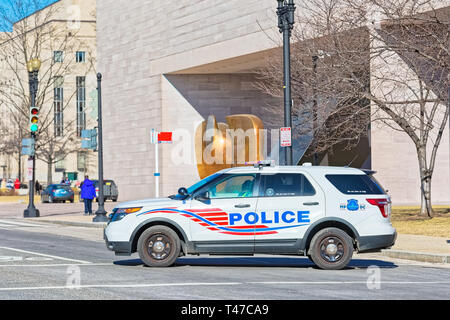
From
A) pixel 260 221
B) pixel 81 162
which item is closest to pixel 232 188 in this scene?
pixel 260 221

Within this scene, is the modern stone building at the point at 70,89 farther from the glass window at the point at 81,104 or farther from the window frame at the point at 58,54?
the window frame at the point at 58,54

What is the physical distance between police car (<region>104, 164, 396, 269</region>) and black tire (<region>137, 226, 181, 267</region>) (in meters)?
0.02

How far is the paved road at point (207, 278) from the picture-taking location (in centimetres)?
1035

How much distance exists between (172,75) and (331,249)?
39.0 metres

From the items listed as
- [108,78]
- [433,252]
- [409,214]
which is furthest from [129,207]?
[108,78]

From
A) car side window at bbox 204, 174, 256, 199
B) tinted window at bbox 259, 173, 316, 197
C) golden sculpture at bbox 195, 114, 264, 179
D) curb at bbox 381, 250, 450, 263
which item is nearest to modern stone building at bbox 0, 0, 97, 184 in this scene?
golden sculpture at bbox 195, 114, 264, 179

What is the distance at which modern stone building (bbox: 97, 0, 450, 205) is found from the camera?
1821 inches

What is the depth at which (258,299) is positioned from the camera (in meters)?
9.87

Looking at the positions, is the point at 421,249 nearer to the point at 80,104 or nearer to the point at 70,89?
the point at 80,104

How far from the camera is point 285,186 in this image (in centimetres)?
1395

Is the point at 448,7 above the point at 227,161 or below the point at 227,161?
above

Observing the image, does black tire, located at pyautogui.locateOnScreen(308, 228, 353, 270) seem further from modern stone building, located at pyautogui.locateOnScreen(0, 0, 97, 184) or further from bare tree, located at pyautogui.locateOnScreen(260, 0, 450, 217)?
modern stone building, located at pyautogui.locateOnScreen(0, 0, 97, 184)
